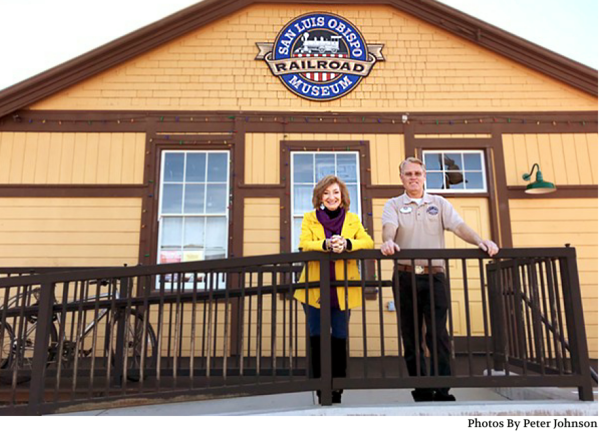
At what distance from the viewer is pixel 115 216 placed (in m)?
5.77

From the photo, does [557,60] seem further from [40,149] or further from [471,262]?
[40,149]

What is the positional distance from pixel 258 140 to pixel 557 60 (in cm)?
403

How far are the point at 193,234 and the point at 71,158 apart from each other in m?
1.81

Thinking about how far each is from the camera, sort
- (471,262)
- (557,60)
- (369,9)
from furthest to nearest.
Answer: (369,9), (557,60), (471,262)

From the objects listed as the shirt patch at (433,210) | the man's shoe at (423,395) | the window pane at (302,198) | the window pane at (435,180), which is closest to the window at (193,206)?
the window pane at (302,198)

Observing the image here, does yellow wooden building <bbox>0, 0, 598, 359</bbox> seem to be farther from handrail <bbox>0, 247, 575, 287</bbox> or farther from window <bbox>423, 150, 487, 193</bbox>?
handrail <bbox>0, 247, 575, 287</bbox>

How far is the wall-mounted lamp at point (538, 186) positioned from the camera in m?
5.55

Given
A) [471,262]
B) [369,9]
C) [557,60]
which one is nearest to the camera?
[471,262]

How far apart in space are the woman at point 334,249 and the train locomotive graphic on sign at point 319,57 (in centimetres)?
332

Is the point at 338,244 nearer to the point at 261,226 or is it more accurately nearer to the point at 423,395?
the point at 423,395

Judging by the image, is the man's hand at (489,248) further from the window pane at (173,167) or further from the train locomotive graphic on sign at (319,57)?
the window pane at (173,167)

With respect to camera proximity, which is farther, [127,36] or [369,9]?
[369,9]

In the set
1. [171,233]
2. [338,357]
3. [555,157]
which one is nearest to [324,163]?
[171,233]

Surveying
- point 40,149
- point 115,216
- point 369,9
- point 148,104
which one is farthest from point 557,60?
point 40,149
